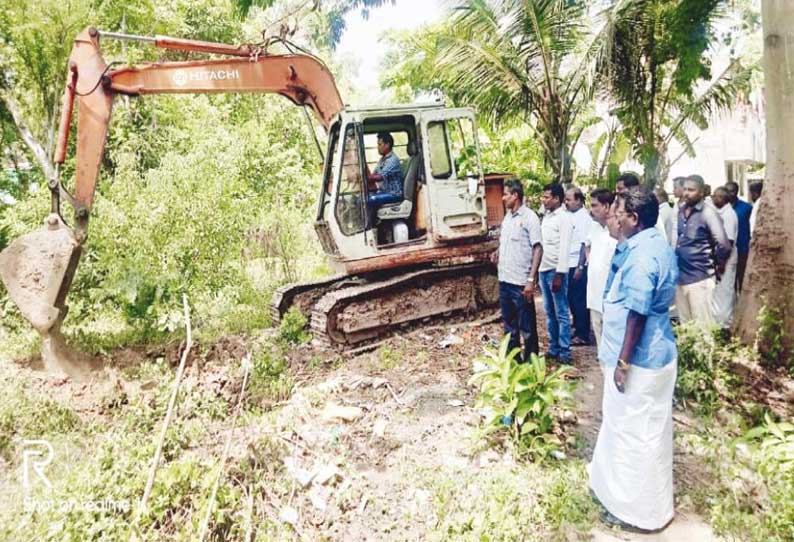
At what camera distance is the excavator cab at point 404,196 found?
6371 millimetres

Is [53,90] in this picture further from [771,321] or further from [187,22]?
[771,321]

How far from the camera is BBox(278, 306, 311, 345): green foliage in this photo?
22.0 ft

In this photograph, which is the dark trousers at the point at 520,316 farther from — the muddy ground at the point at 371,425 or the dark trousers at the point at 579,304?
the dark trousers at the point at 579,304

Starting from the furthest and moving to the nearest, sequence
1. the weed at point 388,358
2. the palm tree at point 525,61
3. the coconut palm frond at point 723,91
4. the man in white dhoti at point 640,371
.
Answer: the coconut palm frond at point 723,91
the palm tree at point 525,61
the weed at point 388,358
the man in white dhoti at point 640,371

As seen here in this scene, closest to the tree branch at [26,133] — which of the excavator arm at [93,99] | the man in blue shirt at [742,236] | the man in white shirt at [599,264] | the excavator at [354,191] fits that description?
the excavator at [354,191]

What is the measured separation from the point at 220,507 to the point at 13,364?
3.93 meters

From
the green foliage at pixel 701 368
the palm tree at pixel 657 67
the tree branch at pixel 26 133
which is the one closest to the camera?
the green foliage at pixel 701 368

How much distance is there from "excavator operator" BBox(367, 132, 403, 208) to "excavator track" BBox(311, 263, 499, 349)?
99cm

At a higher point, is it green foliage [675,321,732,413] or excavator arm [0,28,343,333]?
excavator arm [0,28,343,333]

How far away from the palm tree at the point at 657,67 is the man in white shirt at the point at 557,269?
160 inches

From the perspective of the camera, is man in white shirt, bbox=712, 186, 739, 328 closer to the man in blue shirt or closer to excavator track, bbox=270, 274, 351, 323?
the man in blue shirt

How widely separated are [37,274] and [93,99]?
1.94 meters

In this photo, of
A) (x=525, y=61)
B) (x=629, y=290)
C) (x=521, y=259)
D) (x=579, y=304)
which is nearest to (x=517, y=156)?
(x=525, y=61)

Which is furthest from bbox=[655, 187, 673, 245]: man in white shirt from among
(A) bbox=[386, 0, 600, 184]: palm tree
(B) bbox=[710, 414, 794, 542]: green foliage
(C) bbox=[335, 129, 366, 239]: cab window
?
(C) bbox=[335, 129, 366, 239]: cab window
